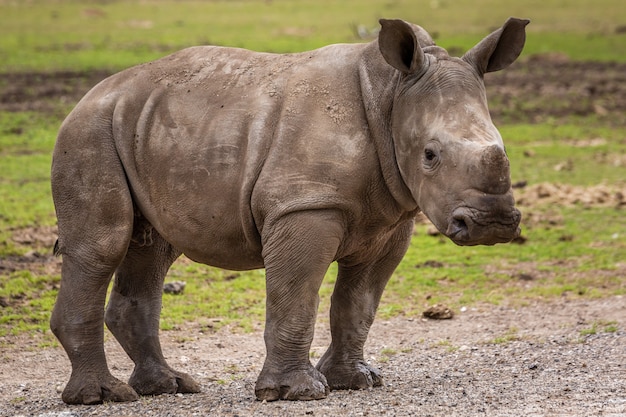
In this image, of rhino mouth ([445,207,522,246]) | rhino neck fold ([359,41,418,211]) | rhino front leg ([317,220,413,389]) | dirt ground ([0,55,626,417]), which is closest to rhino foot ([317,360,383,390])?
rhino front leg ([317,220,413,389])

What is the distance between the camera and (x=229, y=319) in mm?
10805

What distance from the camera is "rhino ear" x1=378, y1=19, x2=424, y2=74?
716 cm

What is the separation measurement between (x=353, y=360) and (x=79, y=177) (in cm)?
215

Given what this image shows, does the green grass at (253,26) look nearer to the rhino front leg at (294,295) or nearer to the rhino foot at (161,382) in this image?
the rhino foot at (161,382)

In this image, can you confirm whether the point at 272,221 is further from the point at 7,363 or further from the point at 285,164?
the point at 7,363

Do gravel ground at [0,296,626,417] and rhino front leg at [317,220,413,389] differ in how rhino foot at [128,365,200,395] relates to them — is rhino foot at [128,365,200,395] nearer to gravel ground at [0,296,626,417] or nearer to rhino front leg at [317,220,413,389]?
gravel ground at [0,296,626,417]

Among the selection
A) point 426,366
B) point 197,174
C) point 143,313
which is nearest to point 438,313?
point 426,366

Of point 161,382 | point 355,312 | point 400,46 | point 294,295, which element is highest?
point 400,46

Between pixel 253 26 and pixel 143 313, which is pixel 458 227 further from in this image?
pixel 253 26

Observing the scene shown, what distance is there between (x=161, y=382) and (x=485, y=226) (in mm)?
2636

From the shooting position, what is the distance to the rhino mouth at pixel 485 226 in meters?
6.77

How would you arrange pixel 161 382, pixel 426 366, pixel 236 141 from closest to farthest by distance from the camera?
pixel 236 141
pixel 161 382
pixel 426 366

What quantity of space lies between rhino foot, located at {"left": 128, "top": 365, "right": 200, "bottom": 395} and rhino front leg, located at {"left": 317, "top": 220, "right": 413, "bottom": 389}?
36.6 inches

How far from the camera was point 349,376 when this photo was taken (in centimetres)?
802
